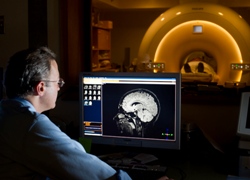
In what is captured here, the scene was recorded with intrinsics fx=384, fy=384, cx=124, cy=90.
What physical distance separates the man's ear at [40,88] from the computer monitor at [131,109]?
60 centimetres

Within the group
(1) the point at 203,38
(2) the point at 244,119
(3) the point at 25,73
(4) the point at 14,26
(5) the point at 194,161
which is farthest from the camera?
(1) the point at 203,38

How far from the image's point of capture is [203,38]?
342 cm

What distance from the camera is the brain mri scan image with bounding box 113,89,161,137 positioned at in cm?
183

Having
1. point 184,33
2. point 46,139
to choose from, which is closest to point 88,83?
point 46,139

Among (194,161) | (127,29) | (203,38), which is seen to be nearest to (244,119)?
(194,161)

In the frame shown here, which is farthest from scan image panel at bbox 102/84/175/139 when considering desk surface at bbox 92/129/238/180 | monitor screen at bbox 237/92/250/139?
monitor screen at bbox 237/92/250/139

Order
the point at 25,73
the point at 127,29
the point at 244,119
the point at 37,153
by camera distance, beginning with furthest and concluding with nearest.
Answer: the point at 127,29 < the point at 244,119 < the point at 25,73 < the point at 37,153

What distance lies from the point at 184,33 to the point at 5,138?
8.10ft

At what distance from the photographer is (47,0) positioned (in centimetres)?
220

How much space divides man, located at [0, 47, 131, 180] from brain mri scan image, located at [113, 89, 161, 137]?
58 centimetres

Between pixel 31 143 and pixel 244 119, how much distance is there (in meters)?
0.98

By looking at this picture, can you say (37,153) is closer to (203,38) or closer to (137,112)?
(137,112)

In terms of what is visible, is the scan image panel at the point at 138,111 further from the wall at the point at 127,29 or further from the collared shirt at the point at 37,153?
the wall at the point at 127,29

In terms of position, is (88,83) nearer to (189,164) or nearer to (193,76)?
(189,164)
